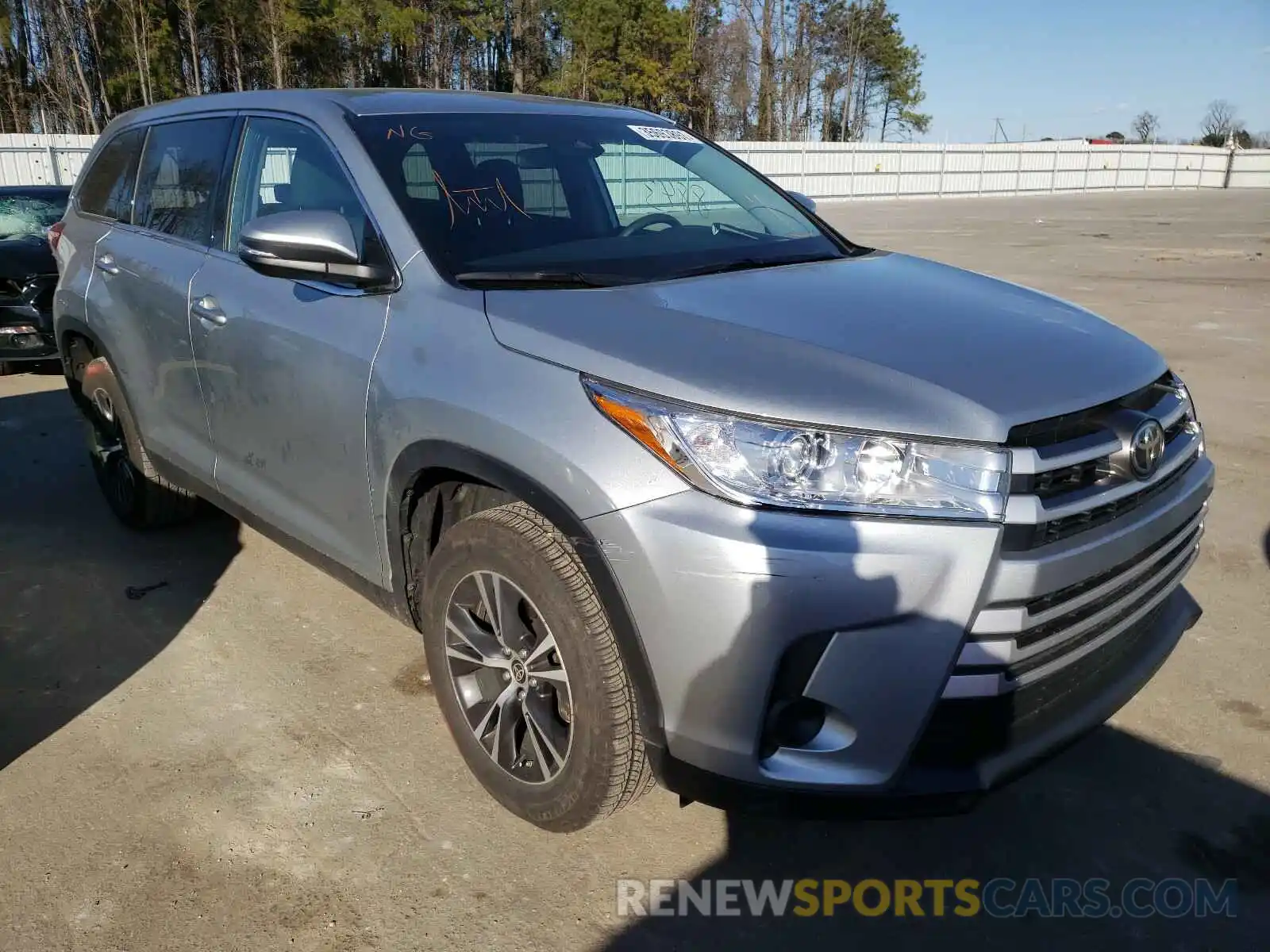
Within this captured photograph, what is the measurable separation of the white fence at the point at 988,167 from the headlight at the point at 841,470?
25821 millimetres

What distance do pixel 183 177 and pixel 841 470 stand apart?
304 centimetres

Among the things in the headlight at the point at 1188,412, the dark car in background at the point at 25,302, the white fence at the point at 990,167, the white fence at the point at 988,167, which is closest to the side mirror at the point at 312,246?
the headlight at the point at 1188,412

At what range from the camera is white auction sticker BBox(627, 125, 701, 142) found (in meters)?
3.60

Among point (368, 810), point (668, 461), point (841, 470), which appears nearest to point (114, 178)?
point (368, 810)

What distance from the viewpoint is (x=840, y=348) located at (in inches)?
84.7

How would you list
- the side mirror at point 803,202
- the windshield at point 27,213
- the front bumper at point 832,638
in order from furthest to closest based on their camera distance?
the windshield at point 27,213 → the side mirror at point 803,202 → the front bumper at point 832,638

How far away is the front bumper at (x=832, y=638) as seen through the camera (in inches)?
74.4

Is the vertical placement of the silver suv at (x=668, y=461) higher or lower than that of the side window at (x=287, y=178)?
lower

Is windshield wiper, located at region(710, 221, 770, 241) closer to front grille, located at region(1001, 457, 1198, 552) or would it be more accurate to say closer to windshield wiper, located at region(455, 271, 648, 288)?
windshield wiper, located at region(455, 271, 648, 288)

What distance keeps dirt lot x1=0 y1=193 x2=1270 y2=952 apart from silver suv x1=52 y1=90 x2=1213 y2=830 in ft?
0.85

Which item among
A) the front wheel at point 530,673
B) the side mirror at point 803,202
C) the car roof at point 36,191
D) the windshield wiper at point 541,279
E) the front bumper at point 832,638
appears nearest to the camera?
the front bumper at point 832,638

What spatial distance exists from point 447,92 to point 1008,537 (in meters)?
2.40

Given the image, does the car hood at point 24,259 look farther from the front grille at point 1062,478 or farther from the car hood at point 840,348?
the front grille at point 1062,478

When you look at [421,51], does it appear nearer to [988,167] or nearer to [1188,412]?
[988,167]
